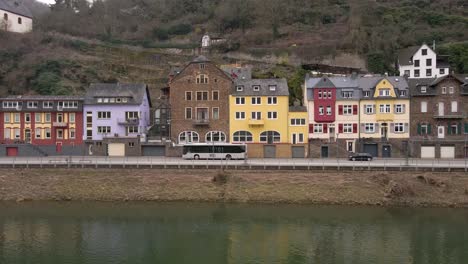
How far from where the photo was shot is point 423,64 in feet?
216

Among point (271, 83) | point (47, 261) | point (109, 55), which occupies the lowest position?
point (47, 261)

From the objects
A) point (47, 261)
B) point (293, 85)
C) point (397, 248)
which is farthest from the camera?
point (293, 85)

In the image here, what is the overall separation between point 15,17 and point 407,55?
64013 millimetres

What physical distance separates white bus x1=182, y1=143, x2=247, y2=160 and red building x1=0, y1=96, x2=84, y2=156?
14722 millimetres

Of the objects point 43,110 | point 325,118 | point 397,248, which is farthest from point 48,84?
point 397,248

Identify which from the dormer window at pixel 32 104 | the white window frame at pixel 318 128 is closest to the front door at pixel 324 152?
the white window frame at pixel 318 128

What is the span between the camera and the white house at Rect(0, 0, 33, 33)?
3265 inches

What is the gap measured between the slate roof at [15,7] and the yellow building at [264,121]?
50.9 metres

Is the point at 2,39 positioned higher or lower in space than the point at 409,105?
higher

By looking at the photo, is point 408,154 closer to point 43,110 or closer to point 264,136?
point 264,136

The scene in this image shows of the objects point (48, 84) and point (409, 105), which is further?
point (48, 84)

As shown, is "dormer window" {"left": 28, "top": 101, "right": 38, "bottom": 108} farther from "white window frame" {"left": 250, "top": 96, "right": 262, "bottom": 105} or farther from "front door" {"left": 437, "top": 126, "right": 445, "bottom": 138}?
"front door" {"left": 437, "top": 126, "right": 445, "bottom": 138}

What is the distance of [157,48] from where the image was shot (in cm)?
8262

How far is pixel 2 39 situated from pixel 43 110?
30.2 m
